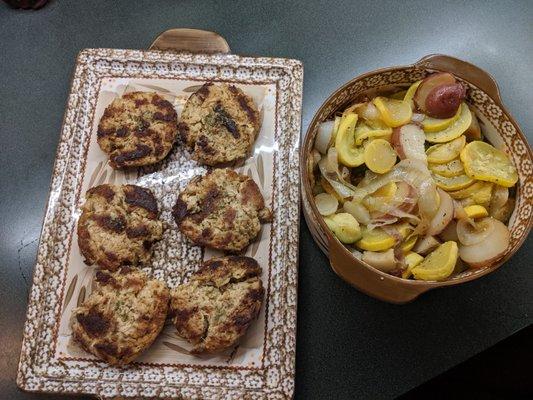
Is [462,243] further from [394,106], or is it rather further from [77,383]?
[77,383]

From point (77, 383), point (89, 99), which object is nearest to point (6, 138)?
point (89, 99)

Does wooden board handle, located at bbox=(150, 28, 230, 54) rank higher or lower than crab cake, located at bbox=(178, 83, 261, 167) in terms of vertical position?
higher

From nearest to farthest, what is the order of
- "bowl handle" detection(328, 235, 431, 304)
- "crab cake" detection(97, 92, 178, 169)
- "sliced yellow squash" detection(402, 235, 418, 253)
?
"bowl handle" detection(328, 235, 431, 304) → "sliced yellow squash" detection(402, 235, 418, 253) → "crab cake" detection(97, 92, 178, 169)

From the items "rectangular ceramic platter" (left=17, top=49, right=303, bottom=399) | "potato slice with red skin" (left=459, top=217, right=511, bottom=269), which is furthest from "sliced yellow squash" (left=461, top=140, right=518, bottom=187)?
"rectangular ceramic platter" (left=17, top=49, right=303, bottom=399)

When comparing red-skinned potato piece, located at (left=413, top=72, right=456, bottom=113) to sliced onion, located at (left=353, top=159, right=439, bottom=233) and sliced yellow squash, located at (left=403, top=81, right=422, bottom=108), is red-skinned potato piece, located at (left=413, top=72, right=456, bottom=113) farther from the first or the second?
sliced onion, located at (left=353, top=159, right=439, bottom=233)

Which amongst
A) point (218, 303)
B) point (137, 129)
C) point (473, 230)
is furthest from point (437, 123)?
point (137, 129)

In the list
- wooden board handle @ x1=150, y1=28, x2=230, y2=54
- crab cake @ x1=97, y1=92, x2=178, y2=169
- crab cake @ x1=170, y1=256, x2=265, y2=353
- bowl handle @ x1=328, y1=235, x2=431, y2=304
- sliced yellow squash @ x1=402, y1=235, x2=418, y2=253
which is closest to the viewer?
bowl handle @ x1=328, y1=235, x2=431, y2=304

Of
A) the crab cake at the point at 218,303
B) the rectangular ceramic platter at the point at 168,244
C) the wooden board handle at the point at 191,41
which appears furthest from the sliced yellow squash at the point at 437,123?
the wooden board handle at the point at 191,41

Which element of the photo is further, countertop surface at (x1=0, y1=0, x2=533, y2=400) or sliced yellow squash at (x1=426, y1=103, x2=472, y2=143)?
countertop surface at (x1=0, y1=0, x2=533, y2=400)

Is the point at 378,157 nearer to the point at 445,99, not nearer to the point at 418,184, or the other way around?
the point at 418,184
